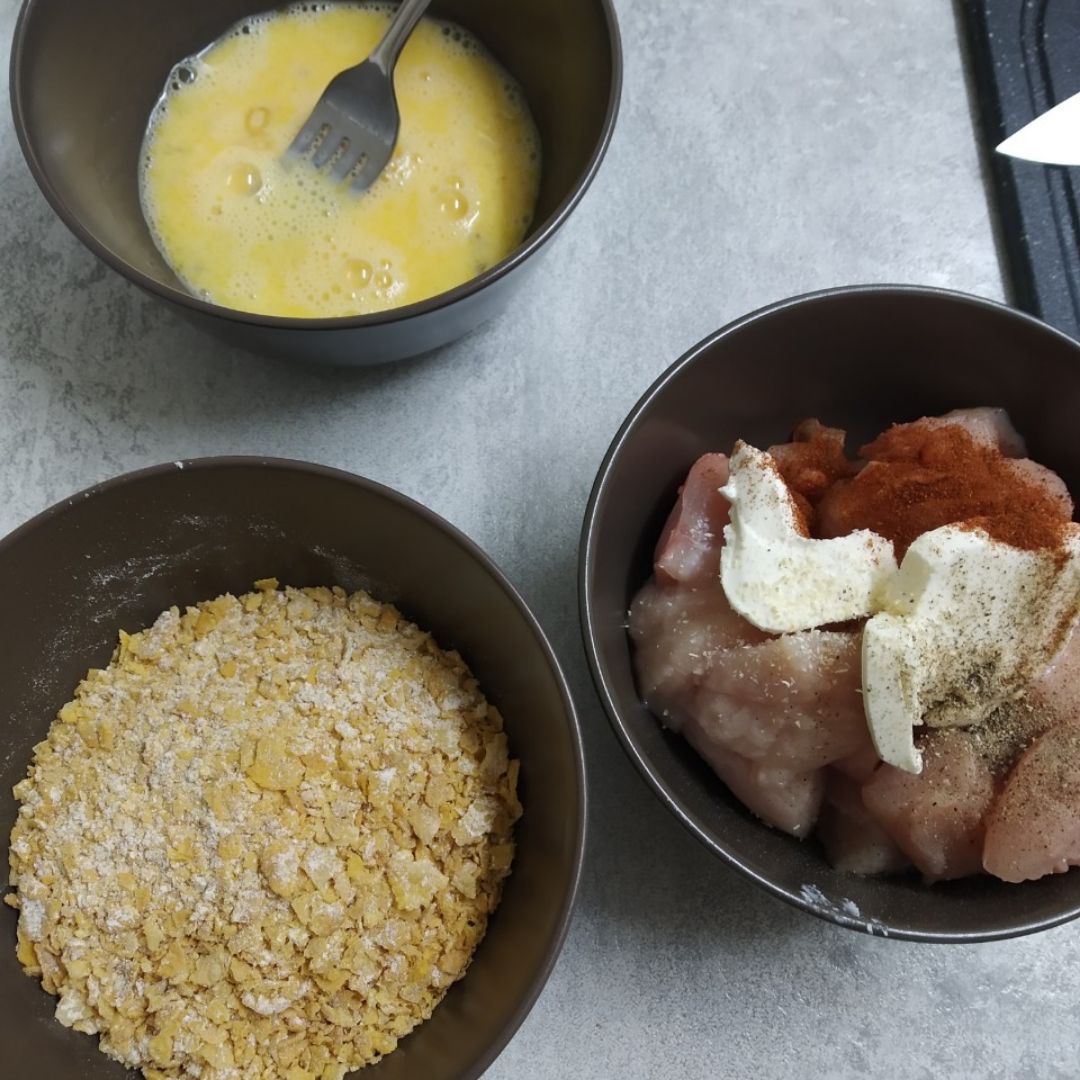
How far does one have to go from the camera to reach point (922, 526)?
108 cm

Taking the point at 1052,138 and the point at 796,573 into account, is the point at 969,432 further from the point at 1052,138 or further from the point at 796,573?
the point at 1052,138

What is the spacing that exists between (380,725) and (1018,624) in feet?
2.11

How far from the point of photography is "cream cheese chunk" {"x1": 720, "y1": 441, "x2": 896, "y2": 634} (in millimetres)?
1054

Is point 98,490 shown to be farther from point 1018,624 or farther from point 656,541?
point 1018,624

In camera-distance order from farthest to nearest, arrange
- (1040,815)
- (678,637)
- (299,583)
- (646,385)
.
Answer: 1. (646,385)
2. (299,583)
3. (678,637)
4. (1040,815)

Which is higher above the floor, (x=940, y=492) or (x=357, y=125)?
(x=357, y=125)

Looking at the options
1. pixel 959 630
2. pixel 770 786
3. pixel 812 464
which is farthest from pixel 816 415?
pixel 770 786

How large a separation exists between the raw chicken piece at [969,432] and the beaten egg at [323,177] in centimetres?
49

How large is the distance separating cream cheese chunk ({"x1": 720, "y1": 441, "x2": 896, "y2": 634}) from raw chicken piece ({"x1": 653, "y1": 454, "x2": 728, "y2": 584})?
46 millimetres

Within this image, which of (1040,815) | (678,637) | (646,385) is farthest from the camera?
(646,385)

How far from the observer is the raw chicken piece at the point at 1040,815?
1.00 metres

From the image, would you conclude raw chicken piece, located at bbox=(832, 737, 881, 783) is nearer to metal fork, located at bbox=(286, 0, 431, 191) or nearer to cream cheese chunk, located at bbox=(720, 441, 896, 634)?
cream cheese chunk, located at bbox=(720, 441, 896, 634)

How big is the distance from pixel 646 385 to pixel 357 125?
0.47 meters

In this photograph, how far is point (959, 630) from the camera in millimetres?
1038
